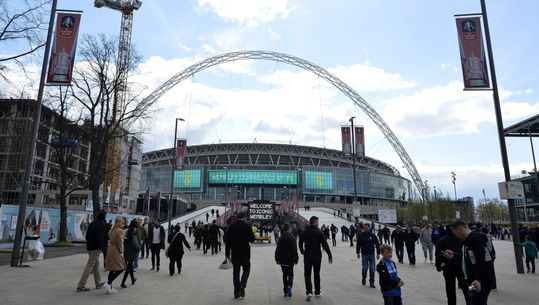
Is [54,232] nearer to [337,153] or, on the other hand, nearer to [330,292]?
[330,292]

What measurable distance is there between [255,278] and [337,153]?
125406 mm

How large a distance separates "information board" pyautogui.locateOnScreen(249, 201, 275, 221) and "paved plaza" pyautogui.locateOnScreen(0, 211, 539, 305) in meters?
21.5

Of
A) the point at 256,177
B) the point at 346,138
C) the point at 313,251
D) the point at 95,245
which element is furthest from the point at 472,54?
the point at 256,177

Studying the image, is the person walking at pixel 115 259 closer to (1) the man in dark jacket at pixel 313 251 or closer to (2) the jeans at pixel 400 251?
(1) the man in dark jacket at pixel 313 251

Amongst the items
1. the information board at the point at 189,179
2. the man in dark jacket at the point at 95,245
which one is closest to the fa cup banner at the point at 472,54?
the man in dark jacket at the point at 95,245

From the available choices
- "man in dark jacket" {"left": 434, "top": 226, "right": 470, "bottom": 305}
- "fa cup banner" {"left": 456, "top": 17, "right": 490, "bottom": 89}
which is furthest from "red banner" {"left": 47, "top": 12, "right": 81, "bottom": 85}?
"fa cup banner" {"left": 456, "top": 17, "right": 490, "bottom": 89}

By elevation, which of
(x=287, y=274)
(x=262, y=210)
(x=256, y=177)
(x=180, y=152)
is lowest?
(x=287, y=274)

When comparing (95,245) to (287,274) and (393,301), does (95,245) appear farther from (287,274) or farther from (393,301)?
(393,301)

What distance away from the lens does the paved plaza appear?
26.7 feet

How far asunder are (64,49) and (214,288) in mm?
11375

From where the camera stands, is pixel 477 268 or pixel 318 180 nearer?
pixel 477 268

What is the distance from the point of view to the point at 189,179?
393ft

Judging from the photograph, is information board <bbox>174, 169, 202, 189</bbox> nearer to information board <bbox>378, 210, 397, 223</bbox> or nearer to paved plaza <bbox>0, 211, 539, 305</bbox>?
information board <bbox>378, 210, 397, 223</bbox>

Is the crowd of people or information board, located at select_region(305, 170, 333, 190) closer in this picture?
the crowd of people
